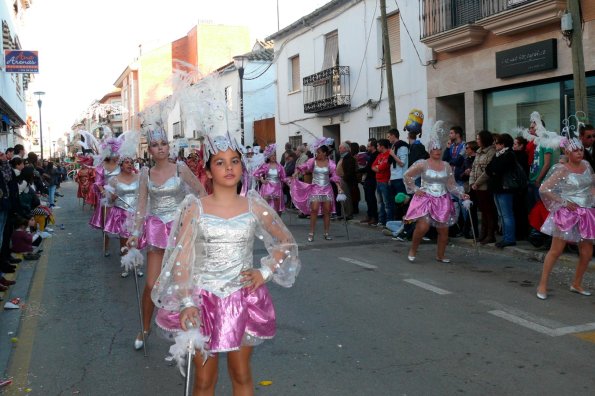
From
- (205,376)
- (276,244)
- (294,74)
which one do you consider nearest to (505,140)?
(276,244)

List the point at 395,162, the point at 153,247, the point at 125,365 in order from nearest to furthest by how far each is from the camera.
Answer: the point at 125,365 → the point at 153,247 → the point at 395,162

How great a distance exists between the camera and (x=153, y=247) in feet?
18.2

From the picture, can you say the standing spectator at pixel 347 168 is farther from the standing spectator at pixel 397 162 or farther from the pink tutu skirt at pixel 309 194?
the pink tutu skirt at pixel 309 194

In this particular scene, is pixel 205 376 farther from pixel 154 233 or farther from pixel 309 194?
pixel 309 194

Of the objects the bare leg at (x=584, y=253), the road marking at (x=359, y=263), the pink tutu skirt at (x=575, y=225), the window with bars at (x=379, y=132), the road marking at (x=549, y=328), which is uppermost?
the window with bars at (x=379, y=132)

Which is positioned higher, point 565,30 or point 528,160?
point 565,30

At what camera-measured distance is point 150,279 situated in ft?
16.9

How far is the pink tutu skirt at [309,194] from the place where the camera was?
37.8 feet

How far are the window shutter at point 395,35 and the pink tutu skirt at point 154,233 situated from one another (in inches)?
510

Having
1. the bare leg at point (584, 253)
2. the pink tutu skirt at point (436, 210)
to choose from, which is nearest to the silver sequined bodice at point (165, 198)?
the pink tutu skirt at point (436, 210)

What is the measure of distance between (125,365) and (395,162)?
8.41m

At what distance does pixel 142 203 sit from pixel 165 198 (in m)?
0.22

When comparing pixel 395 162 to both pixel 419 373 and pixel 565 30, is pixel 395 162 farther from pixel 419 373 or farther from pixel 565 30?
pixel 419 373

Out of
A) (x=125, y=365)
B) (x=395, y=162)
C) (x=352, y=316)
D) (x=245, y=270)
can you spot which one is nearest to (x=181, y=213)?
(x=245, y=270)
